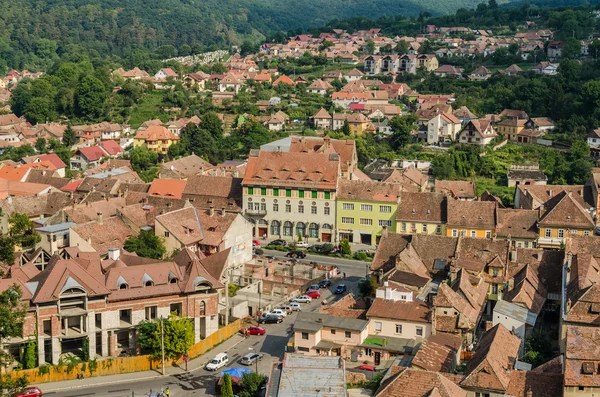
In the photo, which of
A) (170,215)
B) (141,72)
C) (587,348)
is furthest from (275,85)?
(587,348)

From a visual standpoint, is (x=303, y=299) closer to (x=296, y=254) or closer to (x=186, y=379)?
(x=296, y=254)

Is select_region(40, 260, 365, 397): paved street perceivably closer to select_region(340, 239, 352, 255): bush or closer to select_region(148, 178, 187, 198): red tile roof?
select_region(340, 239, 352, 255): bush

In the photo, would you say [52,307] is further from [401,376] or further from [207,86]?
[207,86]

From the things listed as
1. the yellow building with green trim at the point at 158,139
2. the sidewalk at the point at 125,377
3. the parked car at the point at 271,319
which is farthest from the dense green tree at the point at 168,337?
the yellow building with green trim at the point at 158,139

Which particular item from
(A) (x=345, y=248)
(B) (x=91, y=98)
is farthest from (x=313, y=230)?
(B) (x=91, y=98)

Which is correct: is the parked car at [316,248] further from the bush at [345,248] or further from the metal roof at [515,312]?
the metal roof at [515,312]
